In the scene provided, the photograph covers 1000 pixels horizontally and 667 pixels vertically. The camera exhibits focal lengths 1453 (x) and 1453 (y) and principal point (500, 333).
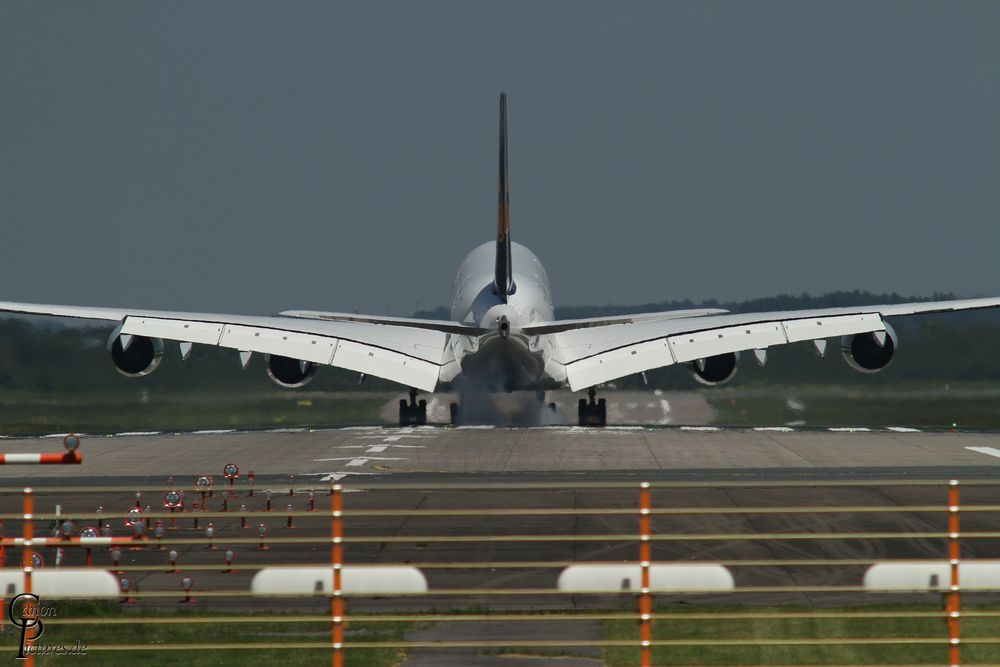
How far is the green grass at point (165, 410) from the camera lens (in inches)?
1551

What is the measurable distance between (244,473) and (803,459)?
1109 cm

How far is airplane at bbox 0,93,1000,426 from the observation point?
37062mm

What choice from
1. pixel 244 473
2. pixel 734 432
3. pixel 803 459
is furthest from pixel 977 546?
pixel 734 432

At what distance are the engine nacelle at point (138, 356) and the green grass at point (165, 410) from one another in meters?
1.46

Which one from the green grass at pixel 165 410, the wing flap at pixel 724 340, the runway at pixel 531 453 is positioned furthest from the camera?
the green grass at pixel 165 410

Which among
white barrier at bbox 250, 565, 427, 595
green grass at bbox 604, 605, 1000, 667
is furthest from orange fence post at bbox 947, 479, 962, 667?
white barrier at bbox 250, 565, 427, 595

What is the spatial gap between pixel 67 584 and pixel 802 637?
5.81 meters

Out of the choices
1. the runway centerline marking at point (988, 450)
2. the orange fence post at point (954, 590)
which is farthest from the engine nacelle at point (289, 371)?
the orange fence post at point (954, 590)

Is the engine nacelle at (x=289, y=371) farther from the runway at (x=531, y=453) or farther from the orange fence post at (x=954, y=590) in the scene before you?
the orange fence post at (x=954, y=590)

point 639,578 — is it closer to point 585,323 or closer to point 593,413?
point 585,323

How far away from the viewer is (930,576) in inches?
367

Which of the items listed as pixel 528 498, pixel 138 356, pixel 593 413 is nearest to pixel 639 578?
pixel 528 498

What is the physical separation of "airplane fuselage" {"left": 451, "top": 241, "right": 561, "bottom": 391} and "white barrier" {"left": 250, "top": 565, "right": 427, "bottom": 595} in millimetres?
25894

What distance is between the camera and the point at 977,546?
685 inches
